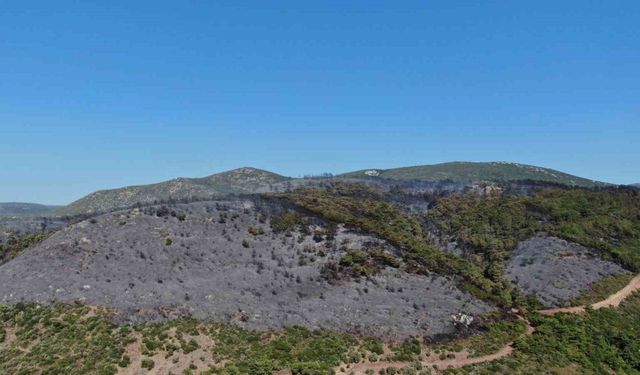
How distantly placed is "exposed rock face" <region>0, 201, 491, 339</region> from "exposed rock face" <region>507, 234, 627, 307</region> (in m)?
12.8

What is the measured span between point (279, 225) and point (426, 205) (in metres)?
50.6

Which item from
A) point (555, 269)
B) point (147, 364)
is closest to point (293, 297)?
point (147, 364)

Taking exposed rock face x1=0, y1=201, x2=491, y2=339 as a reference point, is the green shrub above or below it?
below

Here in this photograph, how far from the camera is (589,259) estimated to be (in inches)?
2520

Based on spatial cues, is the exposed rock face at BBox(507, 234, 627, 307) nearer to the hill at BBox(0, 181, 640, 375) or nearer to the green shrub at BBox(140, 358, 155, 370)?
the hill at BBox(0, 181, 640, 375)

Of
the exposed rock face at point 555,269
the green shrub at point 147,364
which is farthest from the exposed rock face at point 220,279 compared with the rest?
the exposed rock face at point 555,269

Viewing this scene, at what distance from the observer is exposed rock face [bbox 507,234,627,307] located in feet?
181

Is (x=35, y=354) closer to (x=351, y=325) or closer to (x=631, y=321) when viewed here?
(x=351, y=325)

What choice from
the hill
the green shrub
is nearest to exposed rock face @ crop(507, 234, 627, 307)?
the hill

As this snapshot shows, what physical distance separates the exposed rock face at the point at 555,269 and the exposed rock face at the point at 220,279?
41.8ft

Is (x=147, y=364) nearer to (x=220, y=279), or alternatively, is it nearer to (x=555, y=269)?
(x=220, y=279)

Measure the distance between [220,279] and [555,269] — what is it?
43046 millimetres

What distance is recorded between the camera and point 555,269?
6044 cm

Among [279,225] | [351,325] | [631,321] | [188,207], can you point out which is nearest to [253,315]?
[351,325]
